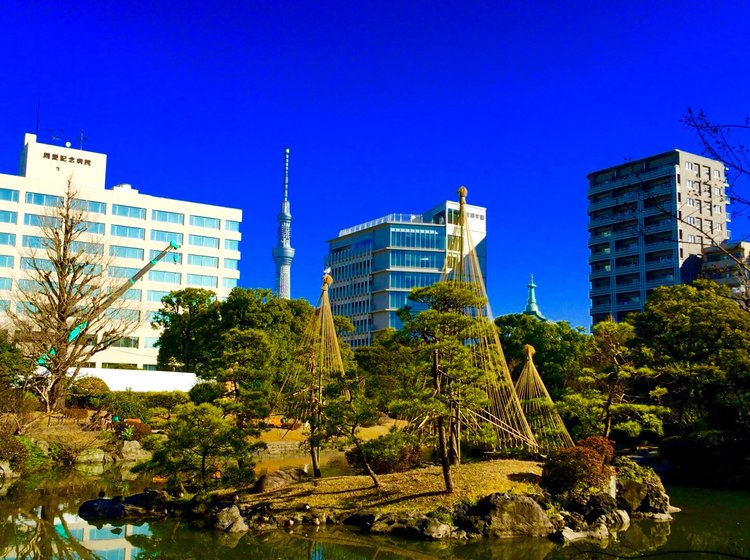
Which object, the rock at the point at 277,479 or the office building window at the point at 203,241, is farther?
the office building window at the point at 203,241

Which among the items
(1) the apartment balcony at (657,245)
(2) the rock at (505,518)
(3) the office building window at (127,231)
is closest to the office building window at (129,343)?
(3) the office building window at (127,231)

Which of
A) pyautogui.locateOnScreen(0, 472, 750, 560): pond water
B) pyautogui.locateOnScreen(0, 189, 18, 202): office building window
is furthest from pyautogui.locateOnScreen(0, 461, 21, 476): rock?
pyautogui.locateOnScreen(0, 189, 18, 202): office building window

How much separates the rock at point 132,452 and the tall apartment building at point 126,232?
22.7 metres

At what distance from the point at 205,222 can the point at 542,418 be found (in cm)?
4607

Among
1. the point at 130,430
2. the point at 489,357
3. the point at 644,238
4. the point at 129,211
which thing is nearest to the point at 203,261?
the point at 129,211

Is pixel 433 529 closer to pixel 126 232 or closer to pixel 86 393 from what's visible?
pixel 86 393

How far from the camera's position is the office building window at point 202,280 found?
59.7 meters

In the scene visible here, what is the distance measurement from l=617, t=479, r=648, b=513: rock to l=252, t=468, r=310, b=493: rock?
320 inches

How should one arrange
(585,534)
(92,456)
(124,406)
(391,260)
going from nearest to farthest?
(585,534) < (92,456) < (124,406) < (391,260)

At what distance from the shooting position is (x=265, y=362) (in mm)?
29797

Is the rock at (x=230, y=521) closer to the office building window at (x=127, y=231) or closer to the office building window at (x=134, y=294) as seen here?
the office building window at (x=134, y=294)

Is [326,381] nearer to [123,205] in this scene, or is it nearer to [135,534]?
[135,534]

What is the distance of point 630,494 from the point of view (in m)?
17.2

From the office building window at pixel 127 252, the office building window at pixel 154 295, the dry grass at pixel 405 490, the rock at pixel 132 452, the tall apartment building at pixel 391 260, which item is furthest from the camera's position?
the tall apartment building at pixel 391 260
